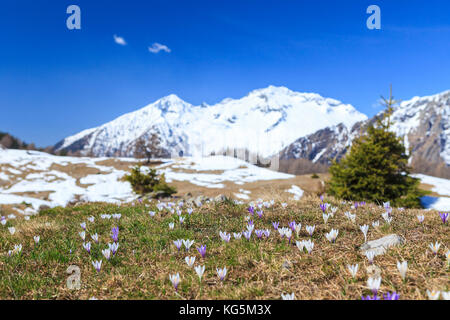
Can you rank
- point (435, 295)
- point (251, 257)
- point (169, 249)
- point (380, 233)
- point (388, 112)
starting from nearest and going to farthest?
point (435, 295)
point (251, 257)
point (169, 249)
point (380, 233)
point (388, 112)

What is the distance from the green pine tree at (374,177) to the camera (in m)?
15.5

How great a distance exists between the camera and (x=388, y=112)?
2080cm

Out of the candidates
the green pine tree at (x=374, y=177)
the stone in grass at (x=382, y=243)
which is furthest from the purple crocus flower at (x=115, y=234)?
the green pine tree at (x=374, y=177)

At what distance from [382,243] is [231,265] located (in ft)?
6.71

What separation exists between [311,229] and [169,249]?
207 cm

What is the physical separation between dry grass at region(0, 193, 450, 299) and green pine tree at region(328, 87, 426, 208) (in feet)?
37.7

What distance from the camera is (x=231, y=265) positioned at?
3.31 metres

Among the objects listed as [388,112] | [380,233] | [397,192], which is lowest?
[397,192]

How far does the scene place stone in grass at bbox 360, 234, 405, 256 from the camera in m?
3.50

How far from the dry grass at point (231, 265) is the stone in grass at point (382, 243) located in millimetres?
123
